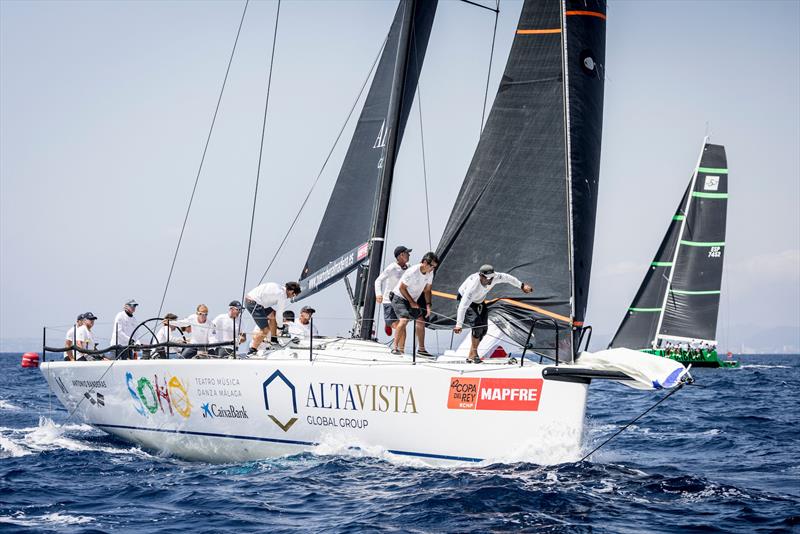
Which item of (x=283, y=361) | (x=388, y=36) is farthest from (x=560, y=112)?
(x=283, y=361)

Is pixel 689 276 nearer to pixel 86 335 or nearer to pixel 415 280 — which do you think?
pixel 86 335

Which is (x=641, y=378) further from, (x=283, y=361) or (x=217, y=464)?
(x=217, y=464)

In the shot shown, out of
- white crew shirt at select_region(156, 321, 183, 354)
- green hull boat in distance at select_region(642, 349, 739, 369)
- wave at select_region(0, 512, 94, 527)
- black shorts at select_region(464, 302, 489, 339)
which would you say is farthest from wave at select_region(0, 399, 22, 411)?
green hull boat in distance at select_region(642, 349, 739, 369)

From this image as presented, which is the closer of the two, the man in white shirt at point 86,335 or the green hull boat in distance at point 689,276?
the man in white shirt at point 86,335

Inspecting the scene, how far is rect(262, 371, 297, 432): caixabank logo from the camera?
10.3 m

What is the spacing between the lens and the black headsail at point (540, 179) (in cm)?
1009

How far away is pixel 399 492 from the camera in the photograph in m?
8.34

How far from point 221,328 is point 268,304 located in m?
1.56

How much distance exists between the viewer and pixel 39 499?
882 cm

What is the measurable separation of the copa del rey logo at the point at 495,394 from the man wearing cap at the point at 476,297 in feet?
1.90

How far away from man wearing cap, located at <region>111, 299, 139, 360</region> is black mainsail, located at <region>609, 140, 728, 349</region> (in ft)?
93.1

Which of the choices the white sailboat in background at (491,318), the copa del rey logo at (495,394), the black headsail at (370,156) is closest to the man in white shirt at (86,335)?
the white sailboat in background at (491,318)

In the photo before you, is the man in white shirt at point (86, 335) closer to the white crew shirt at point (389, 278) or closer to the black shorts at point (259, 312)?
the black shorts at point (259, 312)

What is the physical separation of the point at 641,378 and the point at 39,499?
6.21 meters
